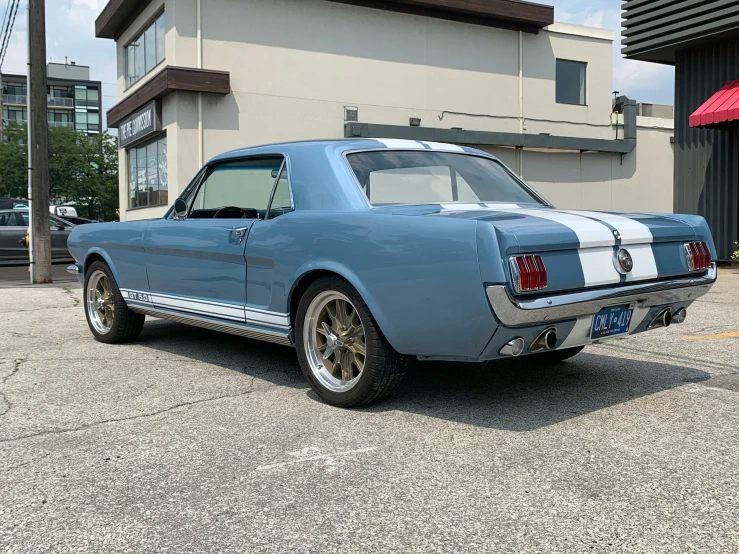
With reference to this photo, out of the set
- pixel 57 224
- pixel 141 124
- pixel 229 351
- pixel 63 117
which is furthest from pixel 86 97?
pixel 229 351

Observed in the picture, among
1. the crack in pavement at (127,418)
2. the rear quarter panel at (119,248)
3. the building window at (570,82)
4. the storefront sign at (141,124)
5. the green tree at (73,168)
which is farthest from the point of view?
the green tree at (73,168)

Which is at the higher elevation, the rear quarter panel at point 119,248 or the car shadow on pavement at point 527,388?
the rear quarter panel at point 119,248

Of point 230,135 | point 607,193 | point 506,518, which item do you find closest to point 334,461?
point 506,518

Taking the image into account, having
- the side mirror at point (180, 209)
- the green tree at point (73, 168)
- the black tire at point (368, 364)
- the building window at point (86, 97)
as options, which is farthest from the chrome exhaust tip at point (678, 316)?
the building window at point (86, 97)

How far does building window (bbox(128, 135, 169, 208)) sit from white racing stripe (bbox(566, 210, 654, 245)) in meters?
16.2

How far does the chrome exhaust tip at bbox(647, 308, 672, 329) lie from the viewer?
174 inches

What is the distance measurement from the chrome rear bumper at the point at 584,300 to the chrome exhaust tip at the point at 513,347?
103 mm

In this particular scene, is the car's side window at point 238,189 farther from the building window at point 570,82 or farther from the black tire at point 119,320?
the building window at point 570,82

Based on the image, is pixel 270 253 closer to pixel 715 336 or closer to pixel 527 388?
pixel 527 388

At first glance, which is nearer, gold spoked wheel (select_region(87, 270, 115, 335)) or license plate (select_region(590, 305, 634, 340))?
license plate (select_region(590, 305, 634, 340))

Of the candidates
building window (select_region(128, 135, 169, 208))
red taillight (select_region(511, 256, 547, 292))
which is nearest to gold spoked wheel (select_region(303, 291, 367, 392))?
red taillight (select_region(511, 256, 547, 292))

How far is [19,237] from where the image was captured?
799 inches

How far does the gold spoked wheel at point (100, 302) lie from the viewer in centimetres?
662

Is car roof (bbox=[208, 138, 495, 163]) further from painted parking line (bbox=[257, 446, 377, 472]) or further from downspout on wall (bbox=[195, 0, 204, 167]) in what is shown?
downspout on wall (bbox=[195, 0, 204, 167])
